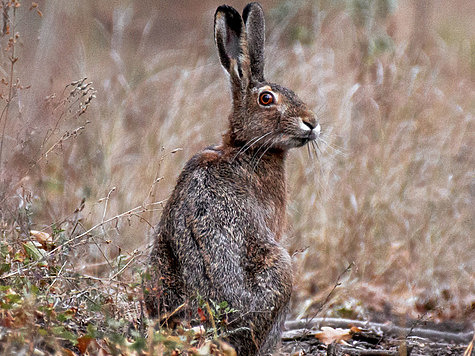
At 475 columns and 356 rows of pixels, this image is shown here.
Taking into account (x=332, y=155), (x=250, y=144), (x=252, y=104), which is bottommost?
(x=332, y=155)

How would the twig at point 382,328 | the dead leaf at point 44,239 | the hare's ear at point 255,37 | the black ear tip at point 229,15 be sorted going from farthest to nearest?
1. the twig at point 382,328
2. the hare's ear at point 255,37
3. the black ear tip at point 229,15
4. the dead leaf at point 44,239

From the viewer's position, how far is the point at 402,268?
6941mm

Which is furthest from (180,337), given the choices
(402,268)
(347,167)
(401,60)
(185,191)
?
(401,60)

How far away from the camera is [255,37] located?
5488 millimetres

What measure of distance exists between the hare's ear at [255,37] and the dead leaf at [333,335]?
1968mm

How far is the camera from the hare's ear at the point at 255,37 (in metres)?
5.46

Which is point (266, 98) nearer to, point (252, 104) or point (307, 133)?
point (252, 104)

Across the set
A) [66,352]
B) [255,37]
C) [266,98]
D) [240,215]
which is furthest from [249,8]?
[66,352]

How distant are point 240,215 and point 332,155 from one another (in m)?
2.94

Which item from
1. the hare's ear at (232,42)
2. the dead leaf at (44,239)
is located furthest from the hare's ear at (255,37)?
the dead leaf at (44,239)

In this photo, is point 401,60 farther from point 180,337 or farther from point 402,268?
point 180,337

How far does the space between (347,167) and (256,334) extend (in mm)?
3310

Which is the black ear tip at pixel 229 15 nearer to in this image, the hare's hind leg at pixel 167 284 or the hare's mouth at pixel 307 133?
the hare's mouth at pixel 307 133

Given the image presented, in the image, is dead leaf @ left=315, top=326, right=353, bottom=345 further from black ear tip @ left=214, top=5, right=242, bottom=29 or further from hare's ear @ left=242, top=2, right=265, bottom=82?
black ear tip @ left=214, top=5, right=242, bottom=29
